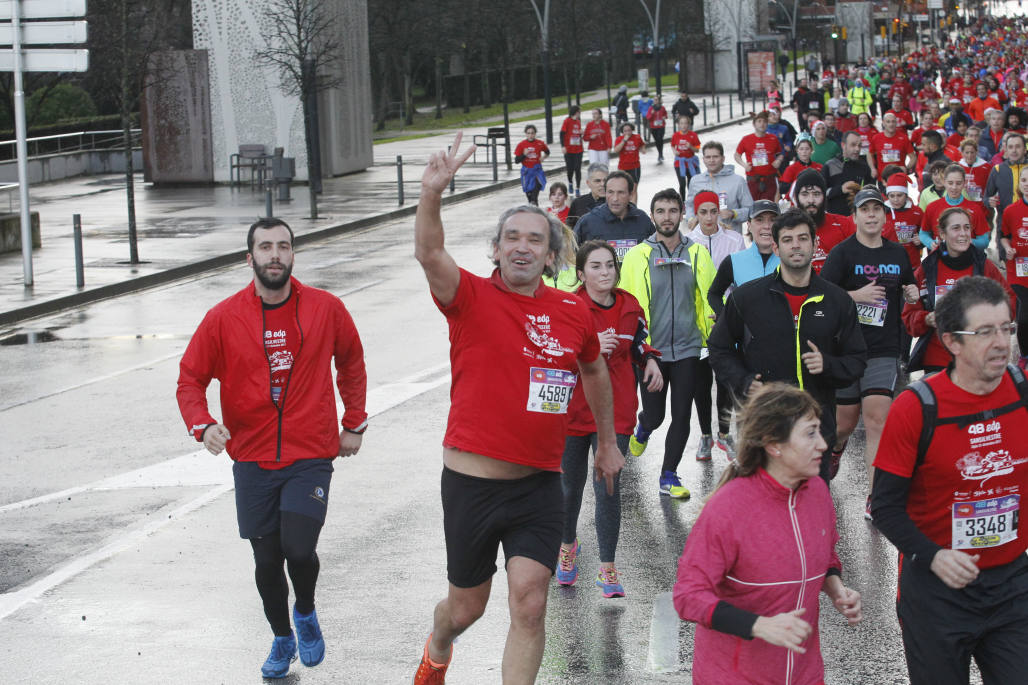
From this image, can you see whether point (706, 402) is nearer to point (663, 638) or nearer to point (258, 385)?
point (663, 638)

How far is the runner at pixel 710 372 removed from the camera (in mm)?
9641

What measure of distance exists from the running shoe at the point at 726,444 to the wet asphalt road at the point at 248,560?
8 cm

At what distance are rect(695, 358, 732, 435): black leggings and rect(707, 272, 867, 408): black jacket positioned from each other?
1.87m

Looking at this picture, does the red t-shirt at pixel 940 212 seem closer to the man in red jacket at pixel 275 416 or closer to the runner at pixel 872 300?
the runner at pixel 872 300

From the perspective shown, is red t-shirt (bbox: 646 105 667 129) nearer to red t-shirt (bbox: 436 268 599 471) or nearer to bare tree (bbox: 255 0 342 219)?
bare tree (bbox: 255 0 342 219)

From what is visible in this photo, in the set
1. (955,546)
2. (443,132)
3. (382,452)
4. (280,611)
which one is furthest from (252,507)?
(443,132)

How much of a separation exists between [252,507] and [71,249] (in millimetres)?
19909

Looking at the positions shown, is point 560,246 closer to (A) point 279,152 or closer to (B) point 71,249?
(B) point 71,249

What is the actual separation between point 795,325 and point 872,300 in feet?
4.73

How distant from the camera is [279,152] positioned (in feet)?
110

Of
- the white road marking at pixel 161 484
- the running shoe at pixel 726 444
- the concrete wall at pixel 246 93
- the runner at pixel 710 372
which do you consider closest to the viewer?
the white road marking at pixel 161 484

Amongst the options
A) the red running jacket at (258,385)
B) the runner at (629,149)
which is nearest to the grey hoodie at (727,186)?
the red running jacket at (258,385)

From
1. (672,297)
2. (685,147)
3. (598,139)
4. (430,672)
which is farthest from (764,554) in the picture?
(598,139)

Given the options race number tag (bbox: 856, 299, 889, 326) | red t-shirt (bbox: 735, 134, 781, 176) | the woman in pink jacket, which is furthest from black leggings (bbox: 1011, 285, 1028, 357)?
red t-shirt (bbox: 735, 134, 781, 176)
